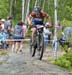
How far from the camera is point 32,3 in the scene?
1704 inches

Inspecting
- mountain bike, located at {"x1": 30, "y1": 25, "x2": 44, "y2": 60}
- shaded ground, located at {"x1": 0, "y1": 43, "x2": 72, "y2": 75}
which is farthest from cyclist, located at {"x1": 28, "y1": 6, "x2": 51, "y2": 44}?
shaded ground, located at {"x1": 0, "y1": 43, "x2": 72, "y2": 75}

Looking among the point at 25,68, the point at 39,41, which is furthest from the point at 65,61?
the point at 25,68

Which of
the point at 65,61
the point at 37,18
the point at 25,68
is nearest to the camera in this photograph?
the point at 25,68

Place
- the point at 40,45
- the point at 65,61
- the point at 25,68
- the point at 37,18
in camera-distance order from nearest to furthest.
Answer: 1. the point at 25,68
2. the point at 65,61
3. the point at 37,18
4. the point at 40,45

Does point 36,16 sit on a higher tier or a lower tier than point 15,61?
higher

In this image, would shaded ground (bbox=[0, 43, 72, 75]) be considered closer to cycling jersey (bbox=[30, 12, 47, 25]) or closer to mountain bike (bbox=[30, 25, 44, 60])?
mountain bike (bbox=[30, 25, 44, 60])

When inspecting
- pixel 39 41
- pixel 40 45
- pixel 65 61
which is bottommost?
pixel 65 61

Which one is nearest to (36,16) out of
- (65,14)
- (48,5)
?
(65,14)

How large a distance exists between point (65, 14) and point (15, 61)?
26.5 metres

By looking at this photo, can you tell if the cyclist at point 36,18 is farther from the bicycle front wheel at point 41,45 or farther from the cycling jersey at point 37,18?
the bicycle front wheel at point 41,45

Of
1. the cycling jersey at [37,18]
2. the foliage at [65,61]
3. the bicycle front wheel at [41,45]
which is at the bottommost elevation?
the foliage at [65,61]

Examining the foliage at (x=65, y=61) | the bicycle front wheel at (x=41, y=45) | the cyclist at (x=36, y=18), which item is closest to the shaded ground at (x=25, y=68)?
the foliage at (x=65, y=61)

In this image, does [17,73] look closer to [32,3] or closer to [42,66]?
[42,66]

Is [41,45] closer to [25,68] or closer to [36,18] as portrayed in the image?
[36,18]
